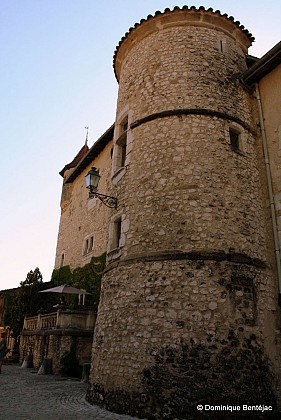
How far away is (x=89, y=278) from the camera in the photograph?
529 inches

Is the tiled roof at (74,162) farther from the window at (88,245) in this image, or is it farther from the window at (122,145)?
the window at (122,145)

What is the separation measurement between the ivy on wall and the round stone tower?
5.00 m

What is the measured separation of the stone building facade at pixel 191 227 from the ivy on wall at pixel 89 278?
4.97m

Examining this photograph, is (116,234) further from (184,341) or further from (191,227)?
(184,341)

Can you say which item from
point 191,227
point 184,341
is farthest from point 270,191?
point 184,341

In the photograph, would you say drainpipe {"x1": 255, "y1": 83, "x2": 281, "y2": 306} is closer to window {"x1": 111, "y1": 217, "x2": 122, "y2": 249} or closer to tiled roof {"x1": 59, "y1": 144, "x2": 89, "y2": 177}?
window {"x1": 111, "y1": 217, "x2": 122, "y2": 249}

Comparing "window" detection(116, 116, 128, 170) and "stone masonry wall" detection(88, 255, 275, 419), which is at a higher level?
"window" detection(116, 116, 128, 170)

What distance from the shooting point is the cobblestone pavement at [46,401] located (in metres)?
5.46

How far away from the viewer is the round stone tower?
558 cm

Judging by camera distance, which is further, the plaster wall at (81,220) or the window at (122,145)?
the plaster wall at (81,220)

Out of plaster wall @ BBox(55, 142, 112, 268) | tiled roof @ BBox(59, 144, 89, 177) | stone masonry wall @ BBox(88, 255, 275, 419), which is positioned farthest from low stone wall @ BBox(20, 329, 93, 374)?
tiled roof @ BBox(59, 144, 89, 177)

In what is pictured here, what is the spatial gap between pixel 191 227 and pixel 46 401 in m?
4.36

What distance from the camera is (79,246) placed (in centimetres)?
1594

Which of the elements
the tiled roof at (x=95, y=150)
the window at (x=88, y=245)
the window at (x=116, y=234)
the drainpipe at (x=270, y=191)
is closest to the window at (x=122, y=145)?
the window at (x=116, y=234)
